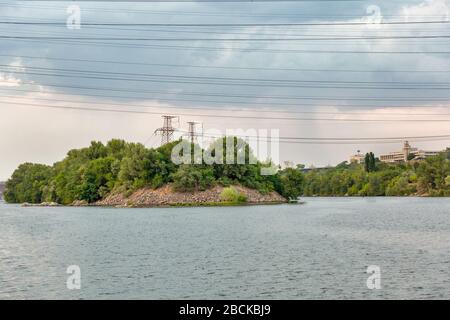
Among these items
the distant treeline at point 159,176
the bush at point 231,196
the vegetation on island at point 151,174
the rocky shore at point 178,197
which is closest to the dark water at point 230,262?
the bush at point 231,196

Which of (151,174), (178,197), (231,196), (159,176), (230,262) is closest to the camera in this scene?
(230,262)

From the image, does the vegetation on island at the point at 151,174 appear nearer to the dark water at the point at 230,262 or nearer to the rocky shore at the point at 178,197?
the rocky shore at the point at 178,197

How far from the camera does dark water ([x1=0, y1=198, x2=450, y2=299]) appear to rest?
31922 millimetres

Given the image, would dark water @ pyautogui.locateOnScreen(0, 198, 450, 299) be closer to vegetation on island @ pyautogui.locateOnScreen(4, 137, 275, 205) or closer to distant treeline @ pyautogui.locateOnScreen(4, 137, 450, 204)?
vegetation on island @ pyautogui.locateOnScreen(4, 137, 275, 205)

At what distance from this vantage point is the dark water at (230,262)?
31.9 meters

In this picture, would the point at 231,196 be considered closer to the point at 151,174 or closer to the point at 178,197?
the point at 178,197

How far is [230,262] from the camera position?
136ft

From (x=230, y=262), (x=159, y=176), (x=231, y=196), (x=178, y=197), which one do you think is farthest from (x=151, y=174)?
(x=230, y=262)

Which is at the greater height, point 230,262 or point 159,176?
point 159,176

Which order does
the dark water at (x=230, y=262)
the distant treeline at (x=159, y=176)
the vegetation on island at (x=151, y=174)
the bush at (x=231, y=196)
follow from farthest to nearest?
the distant treeline at (x=159, y=176) → the vegetation on island at (x=151, y=174) → the bush at (x=231, y=196) → the dark water at (x=230, y=262)

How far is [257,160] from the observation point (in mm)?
154875
